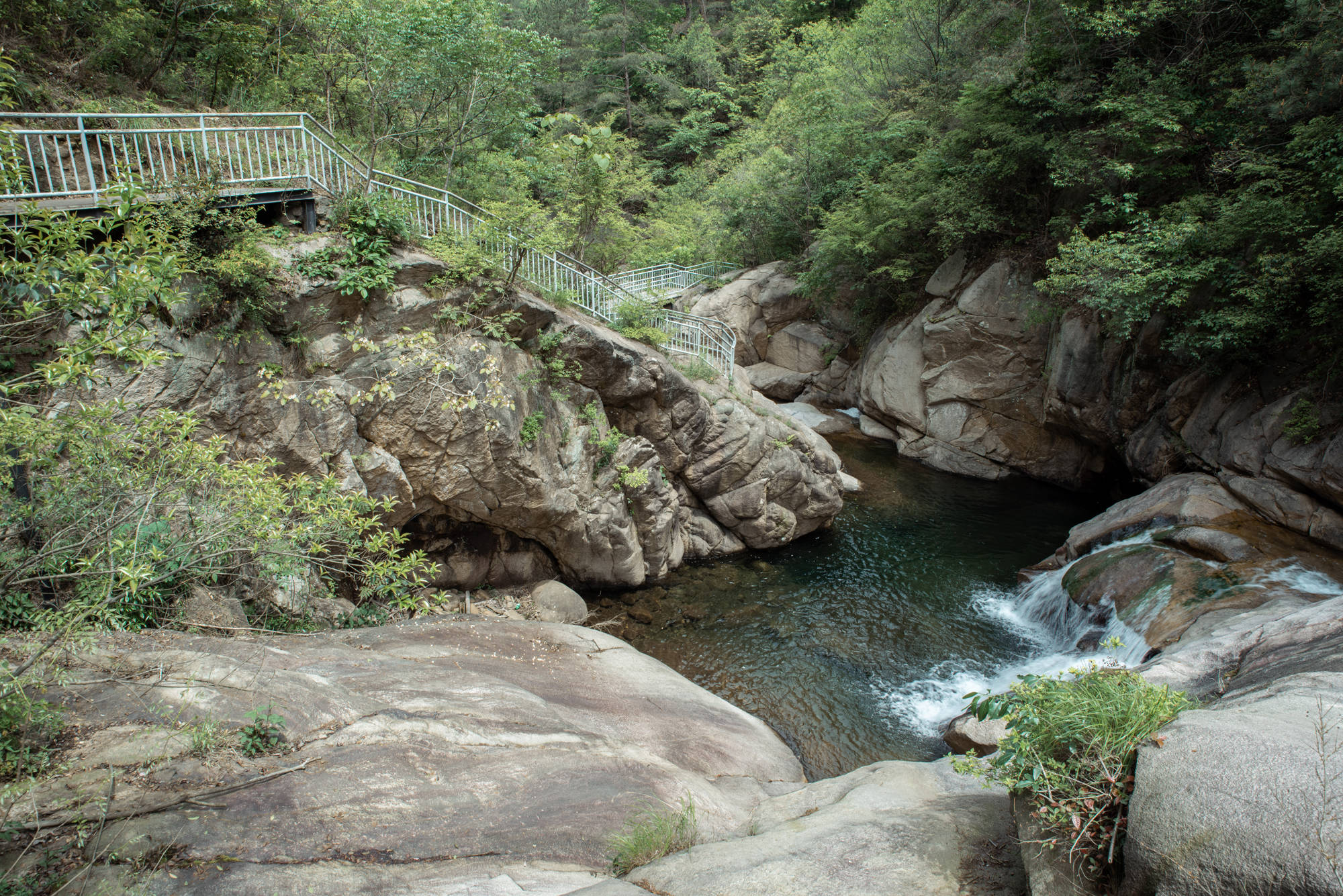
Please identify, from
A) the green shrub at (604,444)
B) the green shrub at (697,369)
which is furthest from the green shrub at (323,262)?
the green shrub at (697,369)

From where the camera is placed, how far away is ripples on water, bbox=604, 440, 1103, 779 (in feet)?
31.3

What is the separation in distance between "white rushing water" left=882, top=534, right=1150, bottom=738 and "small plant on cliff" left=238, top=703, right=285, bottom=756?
8105 mm

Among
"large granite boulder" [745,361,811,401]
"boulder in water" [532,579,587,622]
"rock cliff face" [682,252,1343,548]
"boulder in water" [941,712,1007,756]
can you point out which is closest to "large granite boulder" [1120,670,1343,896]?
"boulder in water" [941,712,1007,756]

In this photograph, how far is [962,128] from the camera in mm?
18984

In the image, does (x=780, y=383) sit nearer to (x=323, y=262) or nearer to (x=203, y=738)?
(x=323, y=262)

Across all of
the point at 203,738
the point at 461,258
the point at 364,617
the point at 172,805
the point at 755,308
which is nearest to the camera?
the point at 172,805

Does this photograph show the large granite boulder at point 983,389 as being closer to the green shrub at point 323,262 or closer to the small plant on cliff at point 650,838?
the green shrub at point 323,262

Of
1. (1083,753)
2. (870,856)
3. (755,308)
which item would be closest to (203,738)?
(870,856)

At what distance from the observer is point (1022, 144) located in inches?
619

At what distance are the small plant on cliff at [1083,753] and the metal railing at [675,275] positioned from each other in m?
21.8

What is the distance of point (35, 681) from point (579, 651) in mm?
5790

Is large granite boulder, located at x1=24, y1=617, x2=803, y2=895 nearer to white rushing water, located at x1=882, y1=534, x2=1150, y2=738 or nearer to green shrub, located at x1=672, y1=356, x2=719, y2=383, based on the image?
white rushing water, located at x1=882, y1=534, x2=1150, y2=738

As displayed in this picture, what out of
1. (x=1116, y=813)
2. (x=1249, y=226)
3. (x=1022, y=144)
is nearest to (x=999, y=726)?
(x=1116, y=813)

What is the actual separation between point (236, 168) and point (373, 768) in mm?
8692
